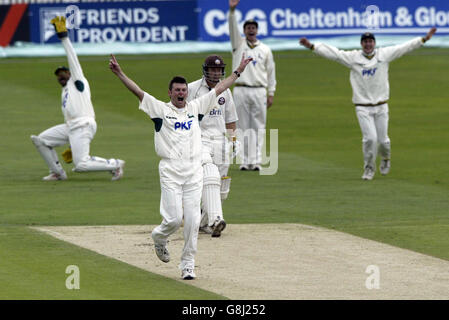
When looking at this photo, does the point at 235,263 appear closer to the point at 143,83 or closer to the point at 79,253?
the point at 79,253

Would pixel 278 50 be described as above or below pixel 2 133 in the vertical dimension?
above

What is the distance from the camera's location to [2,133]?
25281 mm

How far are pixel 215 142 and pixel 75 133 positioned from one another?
5.41 metres

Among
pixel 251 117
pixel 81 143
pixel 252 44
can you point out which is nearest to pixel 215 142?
pixel 81 143

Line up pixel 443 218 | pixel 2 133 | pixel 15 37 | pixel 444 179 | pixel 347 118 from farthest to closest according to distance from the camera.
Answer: pixel 15 37 < pixel 347 118 < pixel 2 133 < pixel 444 179 < pixel 443 218

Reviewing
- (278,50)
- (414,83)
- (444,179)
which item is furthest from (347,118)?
(278,50)

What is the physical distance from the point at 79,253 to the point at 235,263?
178 centimetres

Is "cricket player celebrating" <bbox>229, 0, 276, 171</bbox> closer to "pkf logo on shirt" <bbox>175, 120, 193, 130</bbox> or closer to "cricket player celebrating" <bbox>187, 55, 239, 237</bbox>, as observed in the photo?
"cricket player celebrating" <bbox>187, 55, 239, 237</bbox>

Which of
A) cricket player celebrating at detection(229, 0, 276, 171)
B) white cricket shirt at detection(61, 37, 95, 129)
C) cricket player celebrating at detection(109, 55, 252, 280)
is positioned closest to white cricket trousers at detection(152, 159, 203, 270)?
cricket player celebrating at detection(109, 55, 252, 280)

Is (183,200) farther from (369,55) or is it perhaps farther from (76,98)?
(369,55)

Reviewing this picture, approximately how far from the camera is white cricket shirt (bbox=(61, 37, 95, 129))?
1852 cm

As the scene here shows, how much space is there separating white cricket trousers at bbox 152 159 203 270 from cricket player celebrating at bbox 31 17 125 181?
296 inches
